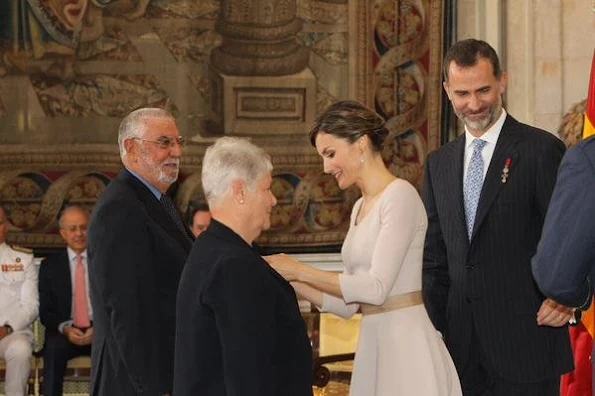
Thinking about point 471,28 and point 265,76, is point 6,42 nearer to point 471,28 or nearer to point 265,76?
point 265,76

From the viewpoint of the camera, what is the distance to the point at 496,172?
4.68 meters

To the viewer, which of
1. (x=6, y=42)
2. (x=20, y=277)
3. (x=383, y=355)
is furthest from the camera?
(x=6, y=42)

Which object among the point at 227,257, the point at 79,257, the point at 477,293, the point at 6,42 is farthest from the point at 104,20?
the point at 227,257

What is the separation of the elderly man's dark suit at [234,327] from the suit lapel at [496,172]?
129 centimetres

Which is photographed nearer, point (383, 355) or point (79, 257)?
point (383, 355)

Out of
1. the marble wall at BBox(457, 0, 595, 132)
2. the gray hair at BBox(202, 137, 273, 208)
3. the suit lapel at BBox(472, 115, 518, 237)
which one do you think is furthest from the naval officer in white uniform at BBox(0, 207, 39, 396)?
the gray hair at BBox(202, 137, 273, 208)

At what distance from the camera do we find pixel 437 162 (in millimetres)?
4969

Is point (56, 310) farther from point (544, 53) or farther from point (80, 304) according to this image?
point (544, 53)

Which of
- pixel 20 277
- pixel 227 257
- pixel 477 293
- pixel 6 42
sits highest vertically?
pixel 6 42

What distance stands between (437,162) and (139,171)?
1.19m

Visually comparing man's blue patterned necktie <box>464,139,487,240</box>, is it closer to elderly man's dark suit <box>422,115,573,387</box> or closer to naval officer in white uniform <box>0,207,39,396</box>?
elderly man's dark suit <box>422,115,573,387</box>

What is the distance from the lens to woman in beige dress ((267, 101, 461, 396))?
4461 millimetres

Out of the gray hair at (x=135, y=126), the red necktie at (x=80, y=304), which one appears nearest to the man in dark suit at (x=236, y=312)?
the gray hair at (x=135, y=126)

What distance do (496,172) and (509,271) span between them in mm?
379
